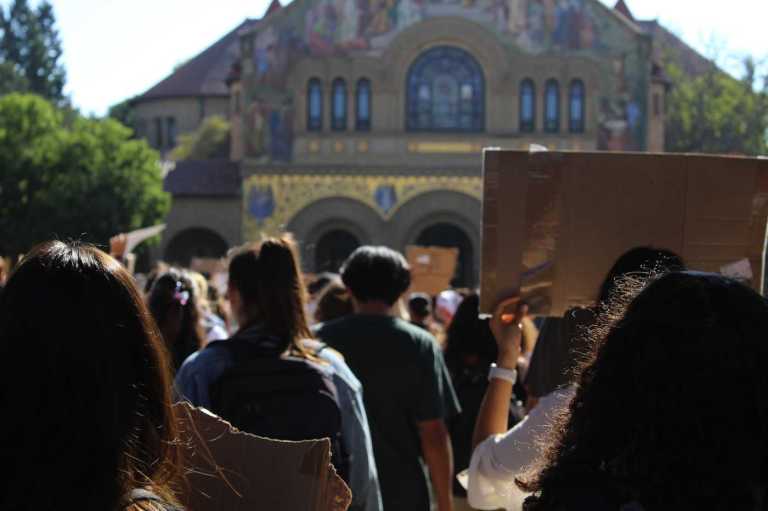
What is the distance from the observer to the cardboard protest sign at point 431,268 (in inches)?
641

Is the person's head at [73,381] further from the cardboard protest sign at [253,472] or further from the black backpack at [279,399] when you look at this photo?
the black backpack at [279,399]

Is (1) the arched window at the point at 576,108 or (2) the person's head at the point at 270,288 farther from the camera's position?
(1) the arched window at the point at 576,108

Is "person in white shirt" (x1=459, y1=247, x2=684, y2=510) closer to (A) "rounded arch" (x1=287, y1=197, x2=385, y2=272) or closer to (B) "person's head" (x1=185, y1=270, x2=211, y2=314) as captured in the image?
(B) "person's head" (x1=185, y1=270, x2=211, y2=314)

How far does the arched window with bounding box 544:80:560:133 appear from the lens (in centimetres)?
3734

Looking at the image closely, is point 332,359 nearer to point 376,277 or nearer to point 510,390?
point 510,390

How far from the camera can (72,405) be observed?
2115 mm

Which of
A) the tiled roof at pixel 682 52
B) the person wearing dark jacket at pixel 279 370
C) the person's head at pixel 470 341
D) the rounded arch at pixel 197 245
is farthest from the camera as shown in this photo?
the tiled roof at pixel 682 52

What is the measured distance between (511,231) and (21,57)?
81.8 metres

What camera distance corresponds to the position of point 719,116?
46281 mm

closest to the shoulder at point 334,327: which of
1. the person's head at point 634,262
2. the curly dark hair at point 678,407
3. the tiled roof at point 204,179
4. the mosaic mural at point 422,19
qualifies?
the person's head at point 634,262

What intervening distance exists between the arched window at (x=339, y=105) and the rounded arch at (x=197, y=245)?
717 centimetres

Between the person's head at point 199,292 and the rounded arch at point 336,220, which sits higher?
the person's head at point 199,292

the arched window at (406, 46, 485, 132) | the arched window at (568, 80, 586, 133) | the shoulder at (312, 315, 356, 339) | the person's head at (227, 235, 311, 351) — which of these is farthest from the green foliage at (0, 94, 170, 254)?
the person's head at (227, 235, 311, 351)

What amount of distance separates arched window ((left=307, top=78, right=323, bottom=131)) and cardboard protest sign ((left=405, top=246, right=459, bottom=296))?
843 inches
